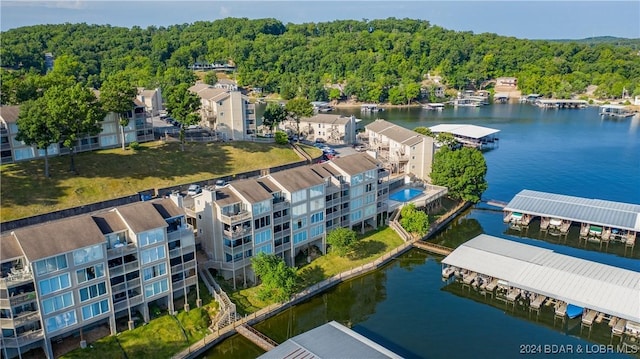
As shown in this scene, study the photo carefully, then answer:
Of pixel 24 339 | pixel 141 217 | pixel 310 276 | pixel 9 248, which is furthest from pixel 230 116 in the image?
pixel 24 339

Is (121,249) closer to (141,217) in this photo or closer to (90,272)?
(90,272)

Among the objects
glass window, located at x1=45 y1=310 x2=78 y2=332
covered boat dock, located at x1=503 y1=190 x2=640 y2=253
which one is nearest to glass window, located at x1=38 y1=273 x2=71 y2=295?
glass window, located at x1=45 y1=310 x2=78 y2=332

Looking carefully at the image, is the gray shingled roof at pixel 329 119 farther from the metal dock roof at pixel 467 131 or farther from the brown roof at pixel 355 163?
the brown roof at pixel 355 163

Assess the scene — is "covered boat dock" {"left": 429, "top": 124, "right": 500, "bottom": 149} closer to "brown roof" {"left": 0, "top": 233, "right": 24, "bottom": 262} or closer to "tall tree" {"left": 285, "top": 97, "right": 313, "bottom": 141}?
"tall tree" {"left": 285, "top": 97, "right": 313, "bottom": 141}

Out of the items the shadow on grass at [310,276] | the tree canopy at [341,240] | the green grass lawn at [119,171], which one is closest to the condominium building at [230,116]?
the green grass lawn at [119,171]

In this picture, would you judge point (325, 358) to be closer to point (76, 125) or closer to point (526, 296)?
point (526, 296)

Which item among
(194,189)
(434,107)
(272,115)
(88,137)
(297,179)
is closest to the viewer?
(297,179)
